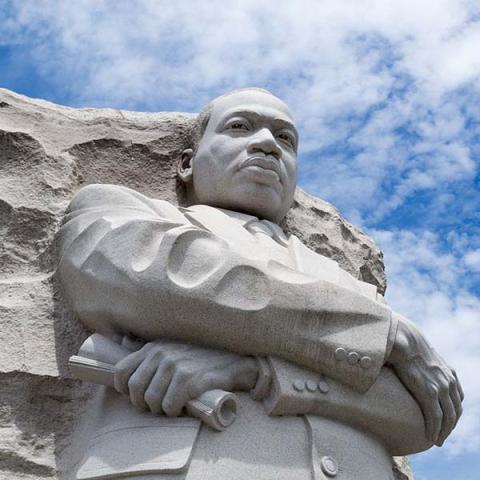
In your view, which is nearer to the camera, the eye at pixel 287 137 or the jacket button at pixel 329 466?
the jacket button at pixel 329 466

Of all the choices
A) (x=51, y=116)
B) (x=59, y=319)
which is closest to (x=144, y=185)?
(x=51, y=116)

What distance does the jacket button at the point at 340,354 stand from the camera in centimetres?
380

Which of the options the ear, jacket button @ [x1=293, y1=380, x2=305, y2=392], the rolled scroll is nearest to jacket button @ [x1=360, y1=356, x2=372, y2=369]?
jacket button @ [x1=293, y1=380, x2=305, y2=392]

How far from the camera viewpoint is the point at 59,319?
14.1 feet

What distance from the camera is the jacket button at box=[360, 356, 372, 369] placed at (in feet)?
12.6

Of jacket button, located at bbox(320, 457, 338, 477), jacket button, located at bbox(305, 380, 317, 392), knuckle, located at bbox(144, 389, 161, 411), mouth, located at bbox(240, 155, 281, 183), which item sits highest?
mouth, located at bbox(240, 155, 281, 183)

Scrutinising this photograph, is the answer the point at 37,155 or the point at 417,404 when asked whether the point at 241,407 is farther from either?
the point at 37,155

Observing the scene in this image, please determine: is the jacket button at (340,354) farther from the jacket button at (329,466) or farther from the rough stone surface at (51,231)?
the rough stone surface at (51,231)

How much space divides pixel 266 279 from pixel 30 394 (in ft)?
3.75

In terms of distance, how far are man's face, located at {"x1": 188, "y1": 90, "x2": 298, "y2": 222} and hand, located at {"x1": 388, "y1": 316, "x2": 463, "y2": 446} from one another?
106 cm

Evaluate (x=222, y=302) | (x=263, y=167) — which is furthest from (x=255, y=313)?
(x=263, y=167)

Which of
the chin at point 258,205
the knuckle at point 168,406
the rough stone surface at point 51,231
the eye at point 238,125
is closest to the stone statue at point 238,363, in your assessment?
the knuckle at point 168,406

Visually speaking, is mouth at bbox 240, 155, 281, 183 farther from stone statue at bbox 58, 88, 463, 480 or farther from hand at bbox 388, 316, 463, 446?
hand at bbox 388, 316, 463, 446

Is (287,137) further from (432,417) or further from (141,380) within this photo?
(141,380)
